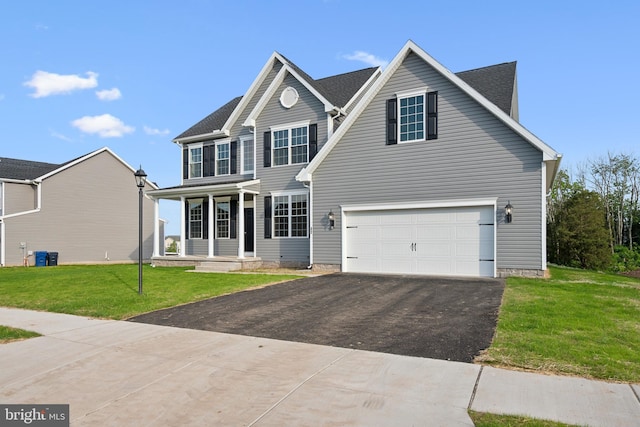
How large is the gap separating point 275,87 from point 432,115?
7466mm

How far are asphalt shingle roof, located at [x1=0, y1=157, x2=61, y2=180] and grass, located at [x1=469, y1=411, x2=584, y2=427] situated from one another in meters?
28.9

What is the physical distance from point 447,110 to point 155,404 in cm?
1240

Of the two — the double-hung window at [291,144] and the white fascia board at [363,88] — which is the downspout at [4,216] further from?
the white fascia board at [363,88]

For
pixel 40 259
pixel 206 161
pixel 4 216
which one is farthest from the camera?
pixel 40 259

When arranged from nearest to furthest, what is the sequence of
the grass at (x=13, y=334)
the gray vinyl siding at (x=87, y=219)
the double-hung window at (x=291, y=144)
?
the grass at (x=13, y=334)
the double-hung window at (x=291, y=144)
the gray vinyl siding at (x=87, y=219)

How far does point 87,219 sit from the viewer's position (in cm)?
2670

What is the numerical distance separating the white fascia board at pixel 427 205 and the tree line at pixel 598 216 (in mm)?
10284

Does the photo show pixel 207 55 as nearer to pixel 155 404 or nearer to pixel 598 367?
pixel 155 404

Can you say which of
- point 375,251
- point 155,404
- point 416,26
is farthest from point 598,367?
point 416,26

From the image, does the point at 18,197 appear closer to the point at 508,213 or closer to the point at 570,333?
the point at 508,213

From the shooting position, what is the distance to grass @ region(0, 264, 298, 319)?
8789 mm

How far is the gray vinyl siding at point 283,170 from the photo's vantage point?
16938 mm

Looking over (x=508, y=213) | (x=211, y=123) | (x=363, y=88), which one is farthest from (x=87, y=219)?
(x=508, y=213)

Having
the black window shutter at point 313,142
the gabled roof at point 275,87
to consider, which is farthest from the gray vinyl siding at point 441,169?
the gabled roof at point 275,87
